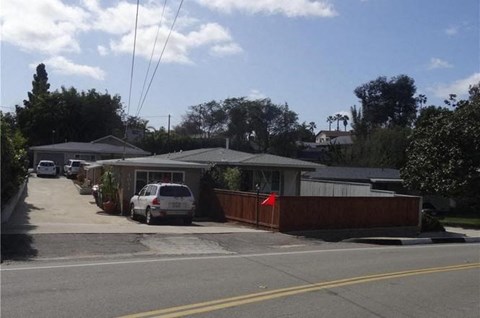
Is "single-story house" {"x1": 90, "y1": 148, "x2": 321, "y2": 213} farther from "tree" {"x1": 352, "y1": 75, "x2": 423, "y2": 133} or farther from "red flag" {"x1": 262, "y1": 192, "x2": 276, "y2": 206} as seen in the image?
"tree" {"x1": 352, "y1": 75, "x2": 423, "y2": 133}

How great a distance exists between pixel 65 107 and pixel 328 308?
77.8 meters

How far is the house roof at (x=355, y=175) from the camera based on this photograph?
49.6 metres

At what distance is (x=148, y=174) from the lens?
92.2 ft

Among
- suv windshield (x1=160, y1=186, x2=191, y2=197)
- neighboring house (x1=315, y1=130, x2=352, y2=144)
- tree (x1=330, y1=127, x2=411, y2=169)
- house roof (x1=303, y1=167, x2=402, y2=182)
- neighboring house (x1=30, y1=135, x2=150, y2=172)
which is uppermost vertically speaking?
neighboring house (x1=315, y1=130, x2=352, y2=144)

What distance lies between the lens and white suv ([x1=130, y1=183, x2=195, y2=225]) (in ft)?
74.3

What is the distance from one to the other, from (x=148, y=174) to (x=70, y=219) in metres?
5.62

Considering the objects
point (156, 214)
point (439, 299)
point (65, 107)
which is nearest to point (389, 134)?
point (65, 107)

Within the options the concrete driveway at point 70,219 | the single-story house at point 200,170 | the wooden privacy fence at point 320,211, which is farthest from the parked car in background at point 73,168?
the wooden privacy fence at point 320,211

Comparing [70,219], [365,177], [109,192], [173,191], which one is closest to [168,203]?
[173,191]

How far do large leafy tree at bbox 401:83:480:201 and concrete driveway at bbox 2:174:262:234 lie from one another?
19319 mm

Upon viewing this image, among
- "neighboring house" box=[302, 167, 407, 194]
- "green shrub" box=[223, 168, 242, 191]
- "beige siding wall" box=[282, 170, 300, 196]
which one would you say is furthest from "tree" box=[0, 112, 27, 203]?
"neighboring house" box=[302, 167, 407, 194]

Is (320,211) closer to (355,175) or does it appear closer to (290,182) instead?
(290,182)

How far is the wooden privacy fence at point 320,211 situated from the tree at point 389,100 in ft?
277

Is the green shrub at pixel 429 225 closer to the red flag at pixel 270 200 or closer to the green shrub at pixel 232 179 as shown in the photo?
the red flag at pixel 270 200
